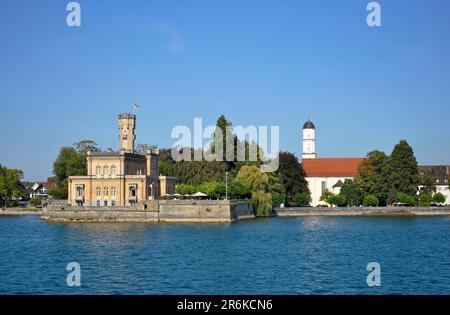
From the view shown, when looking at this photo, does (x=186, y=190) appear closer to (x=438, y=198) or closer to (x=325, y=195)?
(x=325, y=195)

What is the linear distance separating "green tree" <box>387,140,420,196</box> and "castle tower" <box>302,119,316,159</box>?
37.1 metres

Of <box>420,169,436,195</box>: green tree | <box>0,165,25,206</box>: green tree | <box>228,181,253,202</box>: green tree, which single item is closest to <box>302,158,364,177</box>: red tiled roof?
<box>420,169,436,195</box>: green tree

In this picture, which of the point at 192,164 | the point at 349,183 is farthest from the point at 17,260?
the point at 349,183

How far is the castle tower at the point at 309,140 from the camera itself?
130 metres

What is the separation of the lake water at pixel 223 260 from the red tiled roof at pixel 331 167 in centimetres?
5530

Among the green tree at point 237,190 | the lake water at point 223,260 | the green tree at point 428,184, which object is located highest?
the green tree at point 428,184

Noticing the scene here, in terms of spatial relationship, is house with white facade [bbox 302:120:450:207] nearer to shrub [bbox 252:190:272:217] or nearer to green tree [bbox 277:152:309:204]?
green tree [bbox 277:152:309:204]

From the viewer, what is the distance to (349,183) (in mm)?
98312

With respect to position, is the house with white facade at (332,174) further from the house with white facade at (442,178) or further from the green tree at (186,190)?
the green tree at (186,190)

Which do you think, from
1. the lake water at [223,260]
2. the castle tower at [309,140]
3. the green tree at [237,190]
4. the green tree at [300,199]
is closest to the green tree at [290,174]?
the green tree at [300,199]

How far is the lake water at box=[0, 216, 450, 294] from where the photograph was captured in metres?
26.0

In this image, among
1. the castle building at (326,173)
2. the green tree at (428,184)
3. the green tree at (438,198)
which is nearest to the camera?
the green tree at (438,198)

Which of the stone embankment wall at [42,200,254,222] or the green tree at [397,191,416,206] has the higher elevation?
the green tree at [397,191,416,206]
